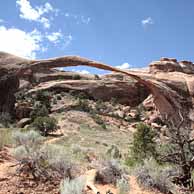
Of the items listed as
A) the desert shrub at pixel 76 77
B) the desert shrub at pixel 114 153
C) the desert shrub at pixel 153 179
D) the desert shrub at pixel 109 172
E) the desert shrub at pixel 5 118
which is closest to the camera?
the desert shrub at pixel 109 172

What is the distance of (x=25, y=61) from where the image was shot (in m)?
18.8

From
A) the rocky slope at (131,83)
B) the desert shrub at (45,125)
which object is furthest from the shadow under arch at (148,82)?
the desert shrub at (45,125)

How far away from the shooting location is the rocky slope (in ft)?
61.4

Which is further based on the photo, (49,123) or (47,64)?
(47,64)

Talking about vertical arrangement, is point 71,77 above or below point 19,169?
above

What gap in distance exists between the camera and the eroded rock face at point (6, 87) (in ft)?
60.0

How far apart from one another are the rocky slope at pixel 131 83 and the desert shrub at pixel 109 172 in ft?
26.4

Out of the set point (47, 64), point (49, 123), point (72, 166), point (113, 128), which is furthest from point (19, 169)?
point (113, 128)

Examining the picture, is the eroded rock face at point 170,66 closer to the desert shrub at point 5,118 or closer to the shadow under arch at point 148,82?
the shadow under arch at point 148,82

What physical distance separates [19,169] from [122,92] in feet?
96.3

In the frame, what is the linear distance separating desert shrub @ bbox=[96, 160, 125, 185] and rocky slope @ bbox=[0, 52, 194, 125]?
316 inches

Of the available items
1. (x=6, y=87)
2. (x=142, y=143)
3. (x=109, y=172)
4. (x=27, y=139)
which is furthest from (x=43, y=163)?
(x=6, y=87)

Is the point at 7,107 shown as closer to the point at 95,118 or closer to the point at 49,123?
the point at 49,123

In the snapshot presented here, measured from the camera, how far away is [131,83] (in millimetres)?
34750
